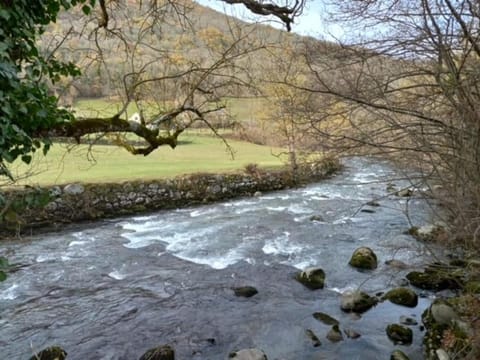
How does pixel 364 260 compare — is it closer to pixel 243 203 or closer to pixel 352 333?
pixel 352 333

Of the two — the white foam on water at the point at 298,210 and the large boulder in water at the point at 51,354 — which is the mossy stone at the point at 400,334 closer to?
the large boulder in water at the point at 51,354

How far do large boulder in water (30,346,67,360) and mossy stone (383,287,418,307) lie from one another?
5.16m

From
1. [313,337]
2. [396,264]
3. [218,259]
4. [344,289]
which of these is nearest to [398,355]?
[313,337]

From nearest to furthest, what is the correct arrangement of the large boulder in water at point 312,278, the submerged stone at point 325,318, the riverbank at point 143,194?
the submerged stone at point 325,318 → the large boulder in water at point 312,278 → the riverbank at point 143,194

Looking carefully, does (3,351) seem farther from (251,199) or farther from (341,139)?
(251,199)

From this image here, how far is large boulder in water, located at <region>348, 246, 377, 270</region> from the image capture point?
819 centimetres

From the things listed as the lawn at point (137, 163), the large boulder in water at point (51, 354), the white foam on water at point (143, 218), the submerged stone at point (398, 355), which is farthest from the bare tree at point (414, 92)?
the white foam on water at point (143, 218)

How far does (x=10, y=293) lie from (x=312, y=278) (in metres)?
5.63

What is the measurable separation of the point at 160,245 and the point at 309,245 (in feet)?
12.4

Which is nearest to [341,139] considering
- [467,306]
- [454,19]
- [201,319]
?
[454,19]

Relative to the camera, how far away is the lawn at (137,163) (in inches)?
533

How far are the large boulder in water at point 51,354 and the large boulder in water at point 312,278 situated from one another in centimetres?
434

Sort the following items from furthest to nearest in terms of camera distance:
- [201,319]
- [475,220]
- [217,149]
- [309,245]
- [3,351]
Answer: [217,149] → [309,245] → [201,319] → [3,351] → [475,220]

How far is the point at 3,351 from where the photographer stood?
17.7ft
